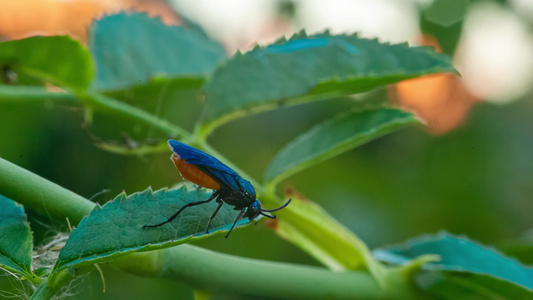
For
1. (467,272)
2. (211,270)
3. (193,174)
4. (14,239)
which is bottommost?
(14,239)

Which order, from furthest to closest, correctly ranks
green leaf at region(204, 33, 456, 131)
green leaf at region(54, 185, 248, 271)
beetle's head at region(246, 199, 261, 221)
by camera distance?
green leaf at region(204, 33, 456, 131)
beetle's head at region(246, 199, 261, 221)
green leaf at region(54, 185, 248, 271)

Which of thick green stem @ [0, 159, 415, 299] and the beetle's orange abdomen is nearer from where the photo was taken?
thick green stem @ [0, 159, 415, 299]

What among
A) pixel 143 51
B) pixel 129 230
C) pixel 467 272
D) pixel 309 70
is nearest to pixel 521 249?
pixel 467 272

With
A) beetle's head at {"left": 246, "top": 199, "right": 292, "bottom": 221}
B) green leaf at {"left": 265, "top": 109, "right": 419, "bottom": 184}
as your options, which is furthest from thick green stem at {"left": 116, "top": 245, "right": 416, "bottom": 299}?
green leaf at {"left": 265, "top": 109, "right": 419, "bottom": 184}

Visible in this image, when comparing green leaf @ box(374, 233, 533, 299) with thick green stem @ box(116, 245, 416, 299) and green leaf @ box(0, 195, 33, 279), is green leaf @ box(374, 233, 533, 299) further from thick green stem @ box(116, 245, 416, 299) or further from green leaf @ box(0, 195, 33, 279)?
green leaf @ box(0, 195, 33, 279)

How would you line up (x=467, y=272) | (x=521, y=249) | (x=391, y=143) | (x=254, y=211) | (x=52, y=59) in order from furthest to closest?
(x=391, y=143) < (x=521, y=249) < (x=52, y=59) < (x=467, y=272) < (x=254, y=211)

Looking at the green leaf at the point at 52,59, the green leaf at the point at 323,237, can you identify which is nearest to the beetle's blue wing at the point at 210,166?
the green leaf at the point at 323,237

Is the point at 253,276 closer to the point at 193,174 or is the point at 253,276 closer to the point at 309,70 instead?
the point at 193,174
